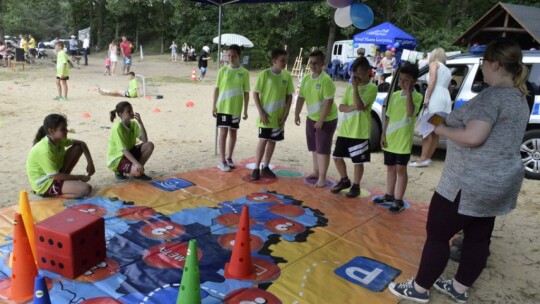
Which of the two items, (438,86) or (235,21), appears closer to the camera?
(438,86)

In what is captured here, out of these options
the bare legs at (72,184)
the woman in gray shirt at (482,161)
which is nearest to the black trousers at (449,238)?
the woman in gray shirt at (482,161)

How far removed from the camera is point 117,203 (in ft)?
14.5

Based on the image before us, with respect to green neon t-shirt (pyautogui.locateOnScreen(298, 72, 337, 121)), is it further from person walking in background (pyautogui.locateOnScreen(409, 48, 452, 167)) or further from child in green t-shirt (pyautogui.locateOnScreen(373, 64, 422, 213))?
person walking in background (pyautogui.locateOnScreen(409, 48, 452, 167))

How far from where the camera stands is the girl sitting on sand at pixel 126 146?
5.06 meters

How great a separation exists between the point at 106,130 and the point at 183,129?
1.53m

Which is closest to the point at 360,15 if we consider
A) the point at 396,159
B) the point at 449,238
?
the point at 396,159

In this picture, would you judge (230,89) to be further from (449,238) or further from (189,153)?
(449,238)

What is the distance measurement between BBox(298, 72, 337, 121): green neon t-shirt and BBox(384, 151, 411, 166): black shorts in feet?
3.05

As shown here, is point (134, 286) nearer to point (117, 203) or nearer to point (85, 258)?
point (85, 258)

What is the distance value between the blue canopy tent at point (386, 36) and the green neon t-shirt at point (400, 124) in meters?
15.8

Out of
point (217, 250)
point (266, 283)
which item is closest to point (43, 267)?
point (217, 250)

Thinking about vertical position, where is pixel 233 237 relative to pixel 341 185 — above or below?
below

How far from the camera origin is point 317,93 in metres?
5.12

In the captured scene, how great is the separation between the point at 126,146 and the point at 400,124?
3272 millimetres
